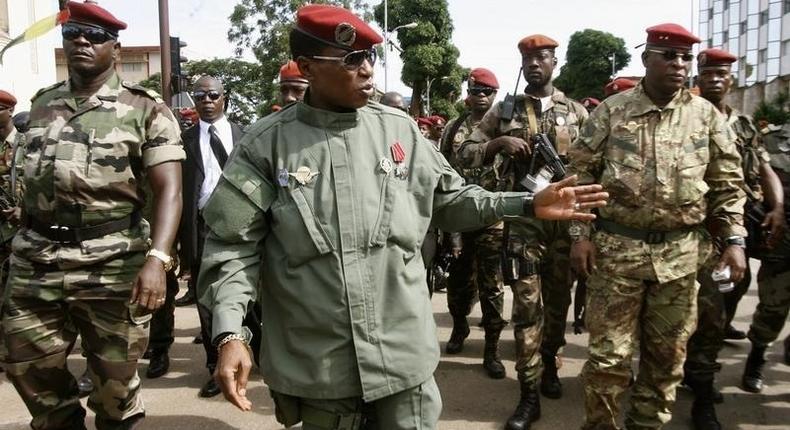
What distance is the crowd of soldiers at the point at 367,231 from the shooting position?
2168mm

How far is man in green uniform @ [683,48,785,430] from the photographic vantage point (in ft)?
13.4

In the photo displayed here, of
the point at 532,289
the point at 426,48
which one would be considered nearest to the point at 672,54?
the point at 532,289

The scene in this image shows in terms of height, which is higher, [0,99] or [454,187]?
[0,99]

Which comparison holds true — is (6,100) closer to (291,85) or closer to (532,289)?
(291,85)

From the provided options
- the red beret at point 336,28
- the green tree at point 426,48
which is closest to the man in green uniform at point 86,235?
the red beret at point 336,28

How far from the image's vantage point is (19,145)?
336 cm

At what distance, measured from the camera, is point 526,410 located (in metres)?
4.10

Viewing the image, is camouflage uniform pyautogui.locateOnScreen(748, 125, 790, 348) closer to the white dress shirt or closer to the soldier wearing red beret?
the soldier wearing red beret

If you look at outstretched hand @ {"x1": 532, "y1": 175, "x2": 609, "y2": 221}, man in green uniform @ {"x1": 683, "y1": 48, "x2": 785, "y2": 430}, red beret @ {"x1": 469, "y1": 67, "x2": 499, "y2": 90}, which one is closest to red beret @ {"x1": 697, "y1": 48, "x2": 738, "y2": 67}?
man in green uniform @ {"x1": 683, "y1": 48, "x2": 785, "y2": 430}

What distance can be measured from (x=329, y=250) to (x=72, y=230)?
162cm

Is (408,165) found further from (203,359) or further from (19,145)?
(203,359)

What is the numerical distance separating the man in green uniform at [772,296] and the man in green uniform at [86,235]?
3908 mm

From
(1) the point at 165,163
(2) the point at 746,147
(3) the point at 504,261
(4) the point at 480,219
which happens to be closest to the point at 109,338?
(1) the point at 165,163

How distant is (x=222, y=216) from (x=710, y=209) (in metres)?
2.63
